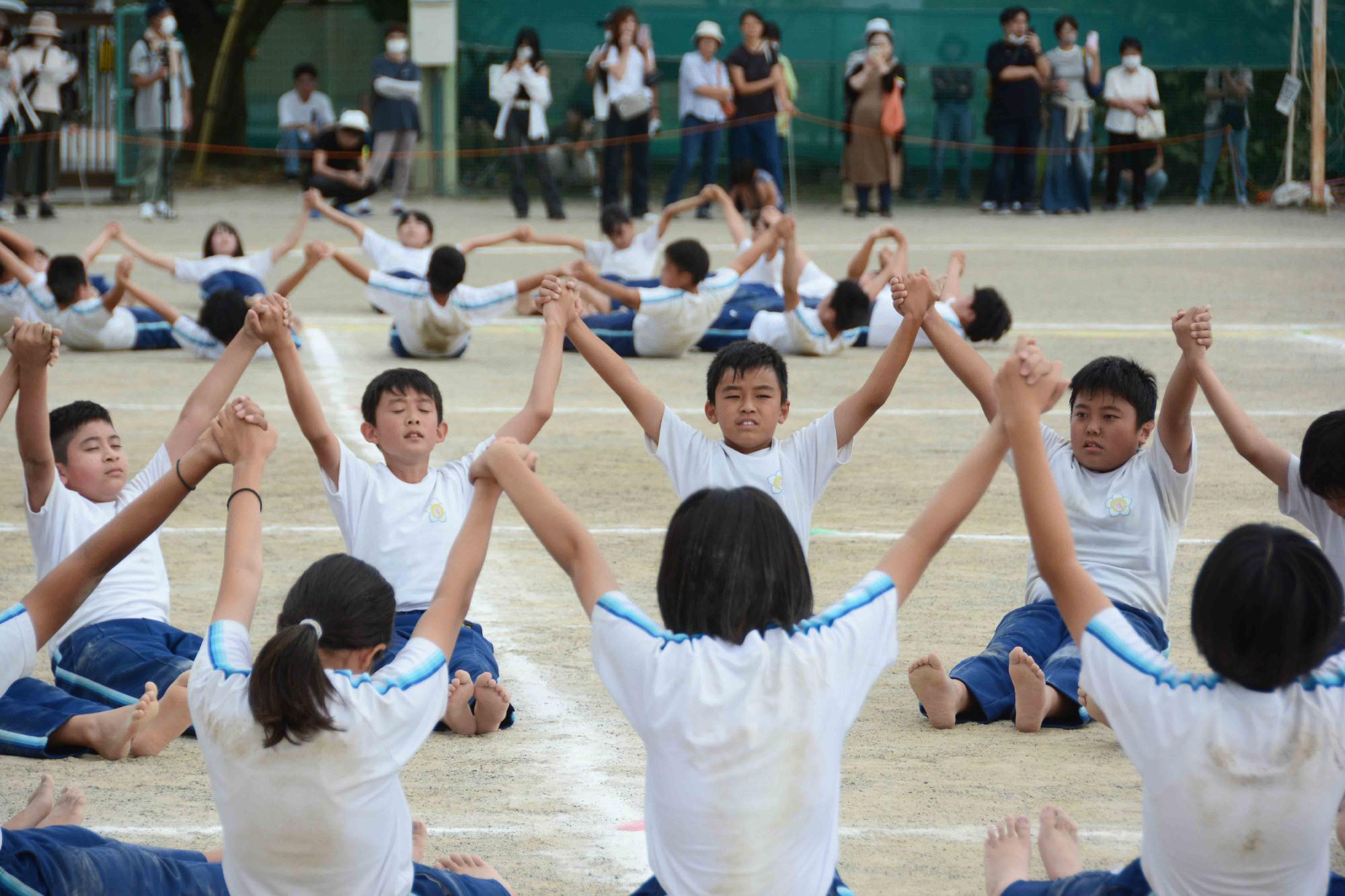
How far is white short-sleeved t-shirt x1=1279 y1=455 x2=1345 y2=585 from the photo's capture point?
406 centimetres

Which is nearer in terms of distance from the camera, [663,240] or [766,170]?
[663,240]

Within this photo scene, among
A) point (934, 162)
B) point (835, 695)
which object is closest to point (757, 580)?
point (835, 695)

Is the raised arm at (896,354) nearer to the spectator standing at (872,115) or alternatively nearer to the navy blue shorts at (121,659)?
the navy blue shorts at (121,659)

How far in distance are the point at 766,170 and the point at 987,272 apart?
500 cm

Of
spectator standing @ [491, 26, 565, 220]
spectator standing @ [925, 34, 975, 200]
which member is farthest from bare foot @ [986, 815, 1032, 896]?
spectator standing @ [925, 34, 975, 200]

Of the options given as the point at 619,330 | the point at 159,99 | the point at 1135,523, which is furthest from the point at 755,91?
the point at 1135,523

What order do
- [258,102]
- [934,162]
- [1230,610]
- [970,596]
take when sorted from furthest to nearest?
[258,102] < [934,162] < [970,596] < [1230,610]

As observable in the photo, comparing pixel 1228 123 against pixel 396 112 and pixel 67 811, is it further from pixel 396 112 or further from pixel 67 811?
pixel 67 811

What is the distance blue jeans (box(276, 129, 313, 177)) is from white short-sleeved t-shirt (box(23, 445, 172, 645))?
18505 mm

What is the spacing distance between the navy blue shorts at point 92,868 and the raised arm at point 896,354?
204 centimetres

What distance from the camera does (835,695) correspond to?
112 inches

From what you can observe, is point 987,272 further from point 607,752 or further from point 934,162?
point 607,752

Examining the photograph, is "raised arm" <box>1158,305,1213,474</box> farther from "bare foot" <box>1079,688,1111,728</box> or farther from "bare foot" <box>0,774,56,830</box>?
"bare foot" <box>0,774,56,830</box>

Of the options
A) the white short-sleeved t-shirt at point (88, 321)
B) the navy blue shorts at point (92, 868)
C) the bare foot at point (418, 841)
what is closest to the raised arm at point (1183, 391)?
the bare foot at point (418, 841)
